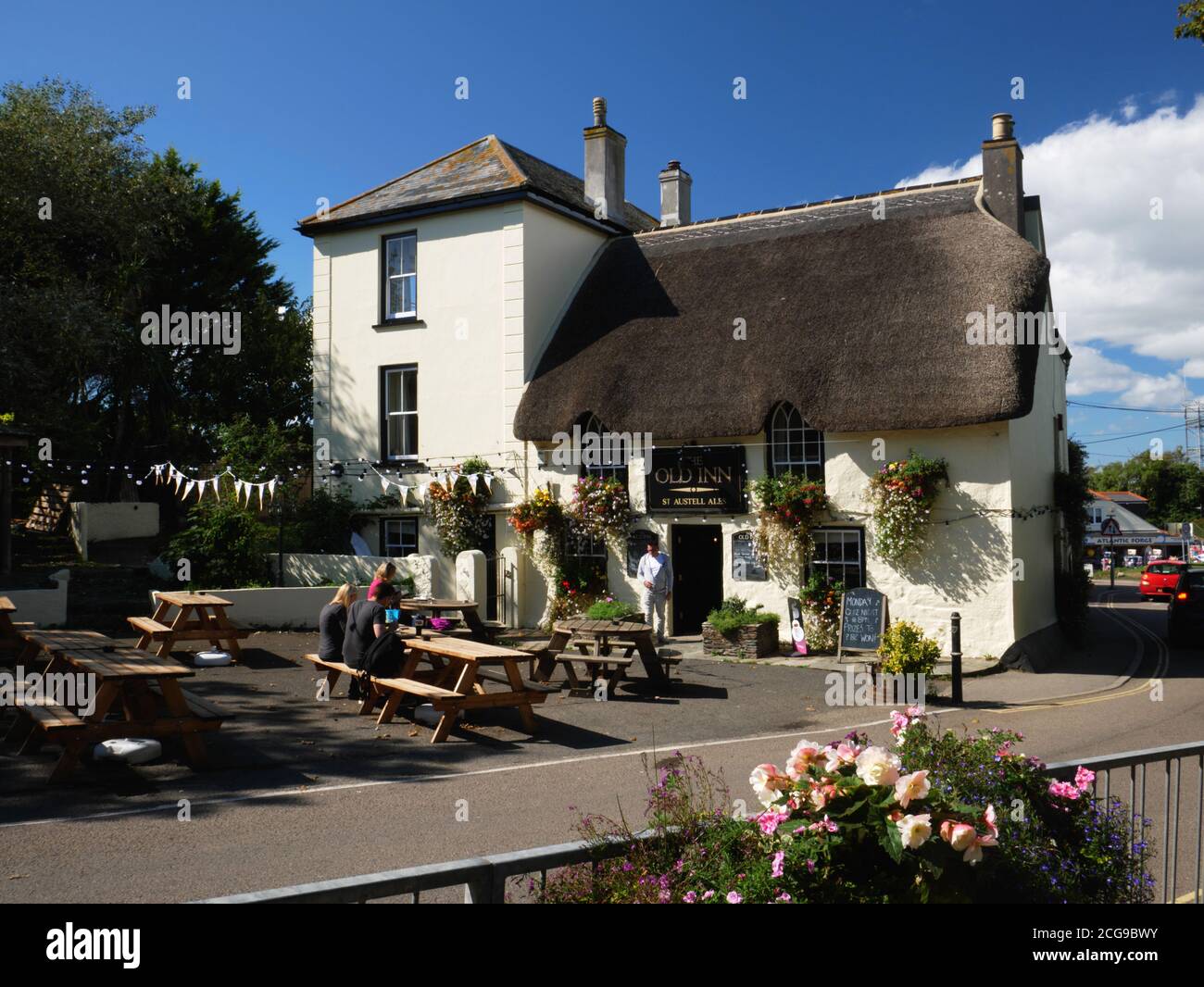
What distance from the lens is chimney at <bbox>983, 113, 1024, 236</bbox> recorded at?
1758cm

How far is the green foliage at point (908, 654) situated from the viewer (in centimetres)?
1242

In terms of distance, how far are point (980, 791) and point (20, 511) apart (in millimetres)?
30493

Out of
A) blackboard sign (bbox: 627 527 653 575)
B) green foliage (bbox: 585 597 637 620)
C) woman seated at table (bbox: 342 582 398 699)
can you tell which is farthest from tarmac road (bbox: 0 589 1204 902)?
blackboard sign (bbox: 627 527 653 575)

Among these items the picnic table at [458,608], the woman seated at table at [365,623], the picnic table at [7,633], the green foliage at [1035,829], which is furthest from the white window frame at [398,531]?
the green foliage at [1035,829]

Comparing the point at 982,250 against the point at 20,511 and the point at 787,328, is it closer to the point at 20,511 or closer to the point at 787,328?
the point at 787,328

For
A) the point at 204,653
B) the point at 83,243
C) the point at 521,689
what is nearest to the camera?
the point at 521,689

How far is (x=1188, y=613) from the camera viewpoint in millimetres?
17953

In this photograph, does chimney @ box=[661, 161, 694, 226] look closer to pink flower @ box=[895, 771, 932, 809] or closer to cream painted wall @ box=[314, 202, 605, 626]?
cream painted wall @ box=[314, 202, 605, 626]

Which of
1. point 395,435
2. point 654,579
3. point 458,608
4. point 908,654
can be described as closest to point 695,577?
point 654,579

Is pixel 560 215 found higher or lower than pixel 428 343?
higher

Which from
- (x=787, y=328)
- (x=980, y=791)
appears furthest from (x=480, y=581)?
(x=980, y=791)

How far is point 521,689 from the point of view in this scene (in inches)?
393

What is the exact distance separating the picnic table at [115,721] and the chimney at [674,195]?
64.9ft
